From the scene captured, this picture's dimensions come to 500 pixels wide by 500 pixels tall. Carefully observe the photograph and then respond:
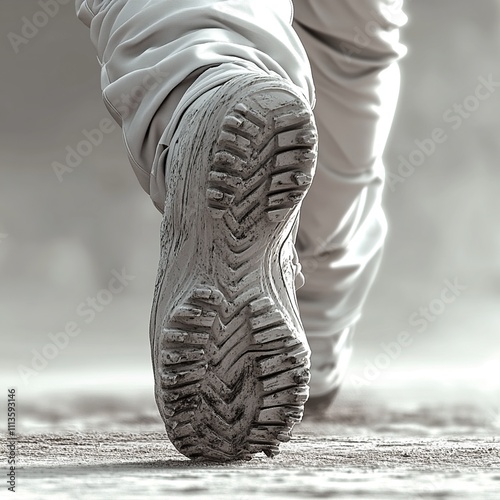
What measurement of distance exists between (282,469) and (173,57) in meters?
0.31

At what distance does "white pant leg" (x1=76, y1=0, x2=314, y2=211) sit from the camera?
29.5 inches

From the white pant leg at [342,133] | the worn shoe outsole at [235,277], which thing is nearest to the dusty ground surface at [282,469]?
the worn shoe outsole at [235,277]

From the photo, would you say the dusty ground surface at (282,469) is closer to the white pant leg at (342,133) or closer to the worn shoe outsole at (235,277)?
the worn shoe outsole at (235,277)

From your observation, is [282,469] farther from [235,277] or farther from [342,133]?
[342,133]

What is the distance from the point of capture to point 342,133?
4.23 feet

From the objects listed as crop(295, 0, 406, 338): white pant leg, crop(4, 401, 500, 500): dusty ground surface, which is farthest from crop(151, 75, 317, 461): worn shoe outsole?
crop(295, 0, 406, 338): white pant leg

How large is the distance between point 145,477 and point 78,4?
50 cm

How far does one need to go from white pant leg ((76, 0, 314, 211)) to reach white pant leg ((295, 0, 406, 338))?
1.52 feet

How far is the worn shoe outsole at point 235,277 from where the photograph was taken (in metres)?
0.66

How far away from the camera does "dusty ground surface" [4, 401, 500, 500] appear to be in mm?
587

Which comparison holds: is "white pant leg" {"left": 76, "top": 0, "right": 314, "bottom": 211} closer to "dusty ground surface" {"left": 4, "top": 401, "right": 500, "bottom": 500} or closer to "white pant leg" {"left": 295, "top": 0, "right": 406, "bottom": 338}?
"dusty ground surface" {"left": 4, "top": 401, "right": 500, "bottom": 500}

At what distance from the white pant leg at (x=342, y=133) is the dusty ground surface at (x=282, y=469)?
0.27m

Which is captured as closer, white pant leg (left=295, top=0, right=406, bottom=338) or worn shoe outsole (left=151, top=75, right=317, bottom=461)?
worn shoe outsole (left=151, top=75, right=317, bottom=461)

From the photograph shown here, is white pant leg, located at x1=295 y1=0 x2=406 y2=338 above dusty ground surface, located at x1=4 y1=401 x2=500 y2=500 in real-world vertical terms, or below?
above
